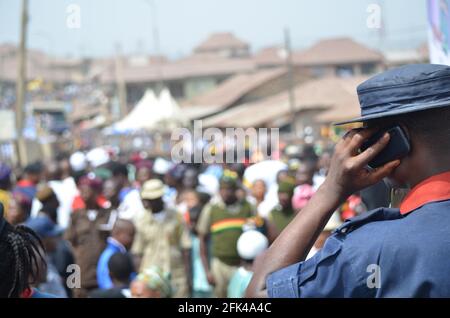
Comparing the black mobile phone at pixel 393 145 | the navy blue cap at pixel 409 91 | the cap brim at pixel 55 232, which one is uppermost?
the navy blue cap at pixel 409 91

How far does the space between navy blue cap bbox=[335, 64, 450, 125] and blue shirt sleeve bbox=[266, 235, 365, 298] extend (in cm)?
36

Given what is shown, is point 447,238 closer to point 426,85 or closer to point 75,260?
point 426,85

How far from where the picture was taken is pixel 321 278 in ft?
6.30

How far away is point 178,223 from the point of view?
7.28 metres

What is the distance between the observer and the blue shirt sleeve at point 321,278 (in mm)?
1911

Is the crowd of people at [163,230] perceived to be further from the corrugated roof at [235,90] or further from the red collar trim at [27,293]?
the corrugated roof at [235,90]

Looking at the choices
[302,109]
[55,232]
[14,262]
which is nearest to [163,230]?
[55,232]

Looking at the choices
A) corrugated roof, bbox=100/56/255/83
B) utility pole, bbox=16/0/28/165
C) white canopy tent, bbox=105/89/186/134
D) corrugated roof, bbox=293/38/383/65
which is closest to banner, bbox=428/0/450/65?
utility pole, bbox=16/0/28/165

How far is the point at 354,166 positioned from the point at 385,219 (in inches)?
6.5

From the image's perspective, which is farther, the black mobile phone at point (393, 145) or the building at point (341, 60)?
the building at point (341, 60)

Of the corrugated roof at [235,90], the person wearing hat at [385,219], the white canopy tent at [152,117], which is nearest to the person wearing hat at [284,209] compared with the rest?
the person wearing hat at [385,219]

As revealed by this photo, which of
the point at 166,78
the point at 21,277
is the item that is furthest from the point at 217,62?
the point at 21,277

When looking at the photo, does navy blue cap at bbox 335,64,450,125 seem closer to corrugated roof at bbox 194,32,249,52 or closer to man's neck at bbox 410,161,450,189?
man's neck at bbox 410,161,450,189
